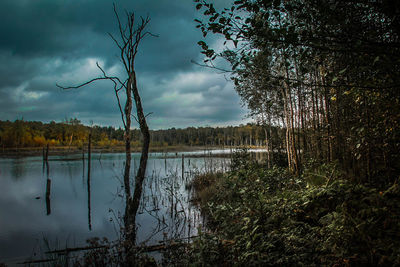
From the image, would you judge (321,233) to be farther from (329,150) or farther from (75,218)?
(75,218)

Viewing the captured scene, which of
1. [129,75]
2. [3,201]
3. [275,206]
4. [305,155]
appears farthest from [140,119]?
[3,201]

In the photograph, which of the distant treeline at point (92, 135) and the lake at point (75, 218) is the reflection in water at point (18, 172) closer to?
the lake at point (75, 218)

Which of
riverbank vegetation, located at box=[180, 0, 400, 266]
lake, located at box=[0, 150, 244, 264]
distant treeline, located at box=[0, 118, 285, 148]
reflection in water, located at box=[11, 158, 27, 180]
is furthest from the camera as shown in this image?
distant treeline, located at box=[0, 118, 285, 148]

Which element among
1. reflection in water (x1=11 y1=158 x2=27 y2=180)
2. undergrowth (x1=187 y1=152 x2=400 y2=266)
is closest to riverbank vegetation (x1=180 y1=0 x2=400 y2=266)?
undergrowth (x1=187 y1=152 x2=400 y2=266)

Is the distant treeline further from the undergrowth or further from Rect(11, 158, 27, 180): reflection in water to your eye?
the undergrowth

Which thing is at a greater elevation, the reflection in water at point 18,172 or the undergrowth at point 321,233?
the undergrowth at point 321,233

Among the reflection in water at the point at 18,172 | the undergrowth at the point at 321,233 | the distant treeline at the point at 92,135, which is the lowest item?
the reflection in water at the point at 18,172

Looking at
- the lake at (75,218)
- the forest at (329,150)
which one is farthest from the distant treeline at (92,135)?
the forest at (329,150)

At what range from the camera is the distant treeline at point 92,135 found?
60.0 meters

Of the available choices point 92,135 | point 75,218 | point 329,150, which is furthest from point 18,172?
point 92,135

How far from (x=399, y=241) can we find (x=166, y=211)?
308 inches

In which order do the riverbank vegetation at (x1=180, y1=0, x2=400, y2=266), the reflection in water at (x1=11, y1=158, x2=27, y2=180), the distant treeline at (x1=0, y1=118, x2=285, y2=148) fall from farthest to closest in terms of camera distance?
the distant treeline at (x1=0, y1=118, x2=285, y2=148) < the reflection in water at (x1=11, y1=158, x2=27, y2=180) < the riverbank vegetation at (x1=180, y1=0, x2=400, y2=266)

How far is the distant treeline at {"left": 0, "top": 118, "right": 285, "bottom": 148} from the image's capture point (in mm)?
59975

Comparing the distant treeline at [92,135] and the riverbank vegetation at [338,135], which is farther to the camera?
the distant treeline at [92,135]
